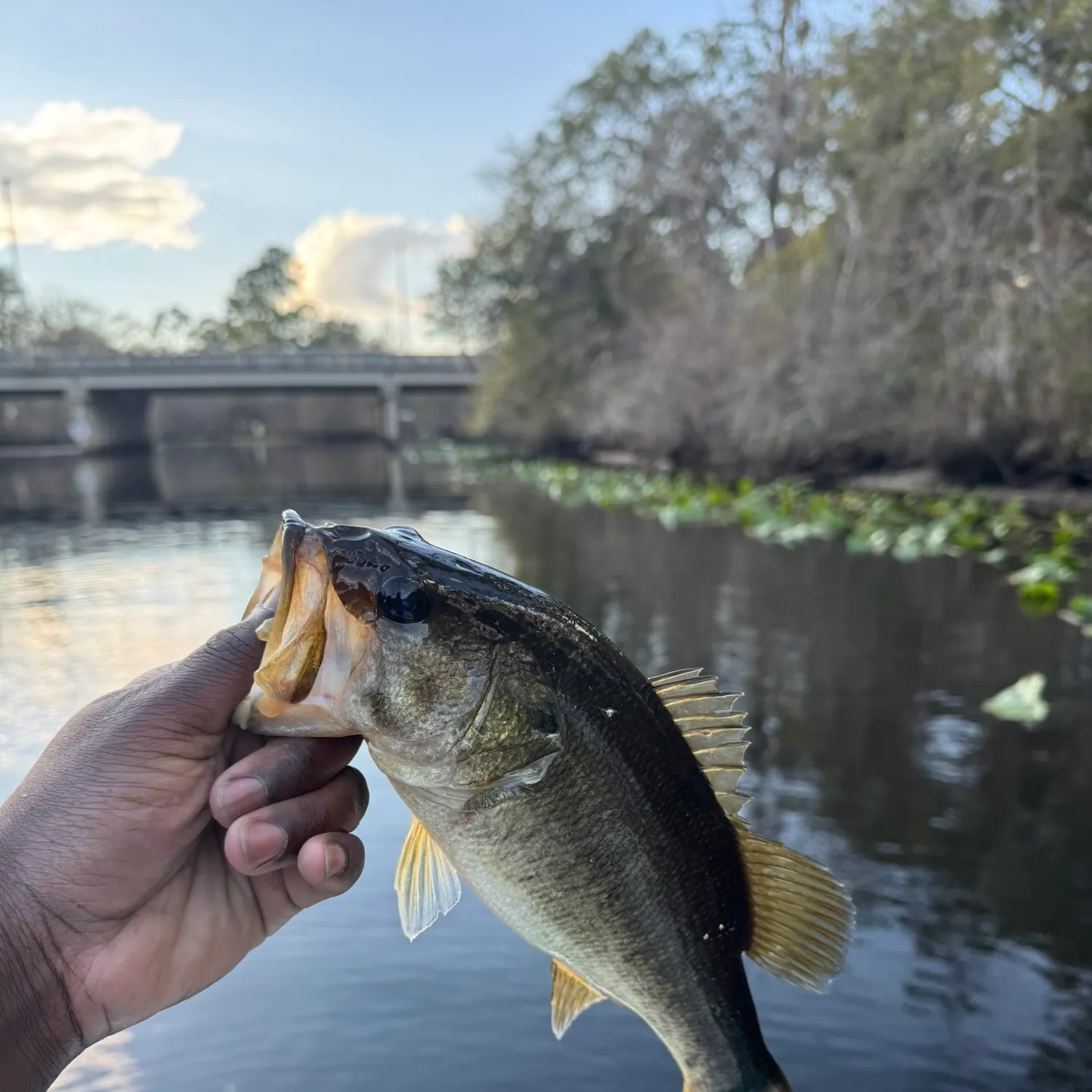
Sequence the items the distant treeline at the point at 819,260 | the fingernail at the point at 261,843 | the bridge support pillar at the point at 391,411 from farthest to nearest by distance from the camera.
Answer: the bridge support pillar at the point at 391,411, the distant treeline at the point at 819,260, the fingernail at the point at 261,843

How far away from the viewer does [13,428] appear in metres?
73.9

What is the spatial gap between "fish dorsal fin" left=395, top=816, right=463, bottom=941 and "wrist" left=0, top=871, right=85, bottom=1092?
30.7 inches

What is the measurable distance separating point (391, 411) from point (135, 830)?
2431 inches

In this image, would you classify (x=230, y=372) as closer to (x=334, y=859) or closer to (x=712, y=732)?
(x=334, y=859)

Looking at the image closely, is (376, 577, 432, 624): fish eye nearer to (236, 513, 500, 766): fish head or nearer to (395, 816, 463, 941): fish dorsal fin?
→ (236, 513, 500, 766): fish head

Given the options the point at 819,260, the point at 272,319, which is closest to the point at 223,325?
the point at 272,319

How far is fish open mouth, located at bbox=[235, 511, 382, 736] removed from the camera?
1.73m

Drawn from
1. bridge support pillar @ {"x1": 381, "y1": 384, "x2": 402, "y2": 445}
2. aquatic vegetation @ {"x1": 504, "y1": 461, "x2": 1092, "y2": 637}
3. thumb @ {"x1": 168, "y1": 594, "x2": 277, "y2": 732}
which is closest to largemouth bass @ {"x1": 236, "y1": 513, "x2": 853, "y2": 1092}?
thumb @ {"x1": 168, "y1": 594, "x2": 277, "y2": 732}

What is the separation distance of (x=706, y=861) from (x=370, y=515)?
22035 millimetres

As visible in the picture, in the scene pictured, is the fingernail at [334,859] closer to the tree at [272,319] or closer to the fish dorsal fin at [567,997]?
the fish dorsal fin at [567,997]

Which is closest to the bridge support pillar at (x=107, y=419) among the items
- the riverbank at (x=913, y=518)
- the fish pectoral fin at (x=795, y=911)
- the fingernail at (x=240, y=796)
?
the riverbank at (x=913, y=518)

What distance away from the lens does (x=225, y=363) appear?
180ft

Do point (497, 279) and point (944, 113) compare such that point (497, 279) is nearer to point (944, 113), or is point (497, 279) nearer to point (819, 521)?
point (944, 113)

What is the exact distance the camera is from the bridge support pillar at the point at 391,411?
5925cm
